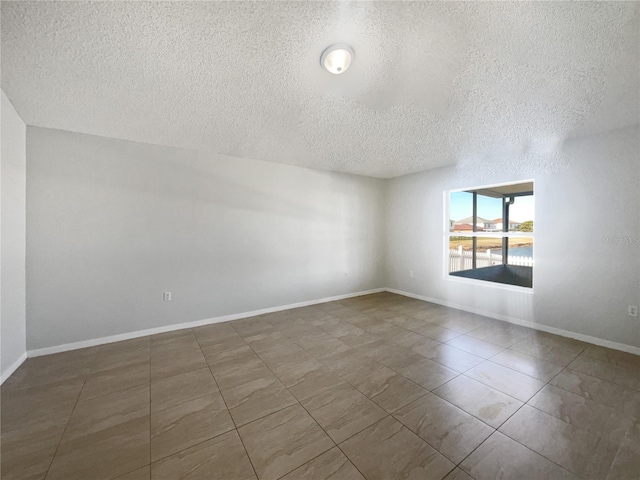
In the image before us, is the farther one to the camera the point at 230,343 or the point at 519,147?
the point at 519,147

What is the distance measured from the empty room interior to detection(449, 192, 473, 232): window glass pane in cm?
4

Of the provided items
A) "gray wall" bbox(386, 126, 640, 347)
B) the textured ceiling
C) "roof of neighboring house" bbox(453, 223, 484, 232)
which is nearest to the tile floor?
"gray wall" bbox(386, 126, 640, 347)

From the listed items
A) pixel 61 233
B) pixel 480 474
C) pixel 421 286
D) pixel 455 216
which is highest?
→ pixel 455 216

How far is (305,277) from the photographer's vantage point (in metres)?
4.35

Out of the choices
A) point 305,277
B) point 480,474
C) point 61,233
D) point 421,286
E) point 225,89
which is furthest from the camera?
point 421,286

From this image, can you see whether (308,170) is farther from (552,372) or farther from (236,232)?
(552,372)

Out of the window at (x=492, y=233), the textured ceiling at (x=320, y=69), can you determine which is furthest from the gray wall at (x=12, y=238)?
the window at (x=492, y=233)

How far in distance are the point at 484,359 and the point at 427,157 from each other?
2.80 m

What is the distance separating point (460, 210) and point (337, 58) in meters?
3.77

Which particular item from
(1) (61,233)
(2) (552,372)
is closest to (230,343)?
(1) (61,233)

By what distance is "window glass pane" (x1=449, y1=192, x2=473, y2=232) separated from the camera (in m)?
4.40

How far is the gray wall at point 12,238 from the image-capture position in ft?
6.93

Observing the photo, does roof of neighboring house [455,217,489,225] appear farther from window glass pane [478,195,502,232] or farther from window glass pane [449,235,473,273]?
window glass pane [449,235,473,273]

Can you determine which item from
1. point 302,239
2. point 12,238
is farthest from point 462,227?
point 12,238
